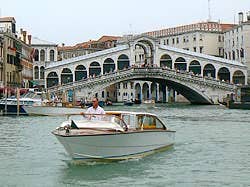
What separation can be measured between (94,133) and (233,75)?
43070 millimetres

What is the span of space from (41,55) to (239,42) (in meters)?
20.0

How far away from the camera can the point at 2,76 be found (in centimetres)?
4000

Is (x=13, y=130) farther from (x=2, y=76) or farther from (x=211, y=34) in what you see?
(x=211, y=34)

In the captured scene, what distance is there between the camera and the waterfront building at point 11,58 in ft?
132

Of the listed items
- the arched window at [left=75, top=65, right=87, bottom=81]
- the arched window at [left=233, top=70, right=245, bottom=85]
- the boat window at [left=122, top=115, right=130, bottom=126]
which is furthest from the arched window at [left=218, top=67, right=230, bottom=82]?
the boat window at [left=122, top=115, right=130, bottom=126]

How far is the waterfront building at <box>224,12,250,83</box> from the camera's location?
192 feet

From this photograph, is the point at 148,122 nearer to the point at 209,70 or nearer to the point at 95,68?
the point at 95,68

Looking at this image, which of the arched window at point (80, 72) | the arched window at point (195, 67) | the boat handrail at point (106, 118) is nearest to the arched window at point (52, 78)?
the arched window at point (80, 72)

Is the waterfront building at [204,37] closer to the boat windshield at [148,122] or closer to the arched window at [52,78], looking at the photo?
the arched window at [52,78]

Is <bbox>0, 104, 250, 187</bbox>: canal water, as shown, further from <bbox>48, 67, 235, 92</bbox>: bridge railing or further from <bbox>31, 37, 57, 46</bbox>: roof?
<bbox>31, 37, 57, 46</bbox>: roof

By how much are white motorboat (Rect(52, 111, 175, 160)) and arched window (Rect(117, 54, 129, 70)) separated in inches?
1528

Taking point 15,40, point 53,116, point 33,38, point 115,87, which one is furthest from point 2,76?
point 115,87

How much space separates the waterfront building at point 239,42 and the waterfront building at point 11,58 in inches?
803

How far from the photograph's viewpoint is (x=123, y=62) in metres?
52.2
